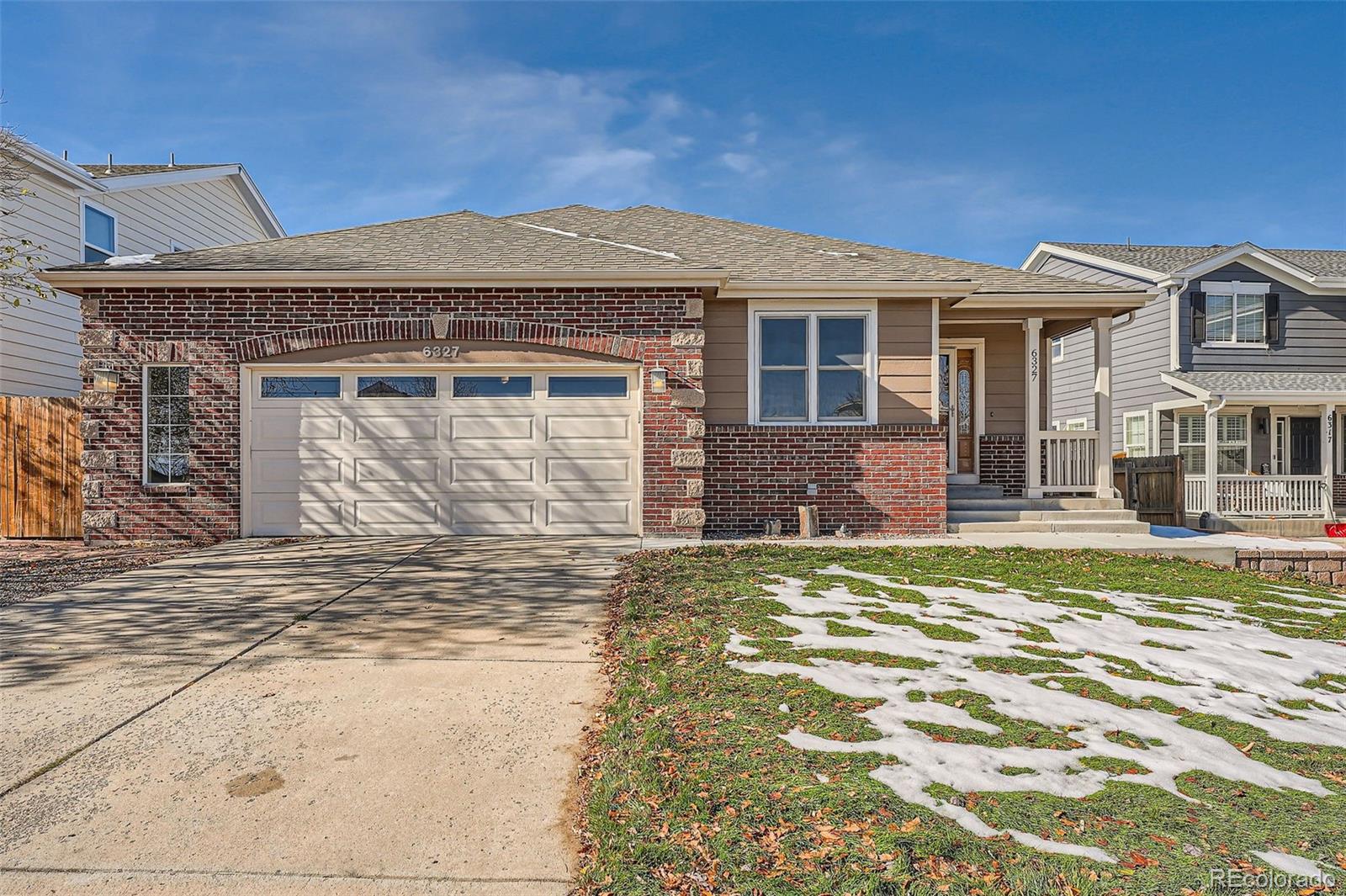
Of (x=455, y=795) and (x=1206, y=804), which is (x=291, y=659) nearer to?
(x=455, y=795)

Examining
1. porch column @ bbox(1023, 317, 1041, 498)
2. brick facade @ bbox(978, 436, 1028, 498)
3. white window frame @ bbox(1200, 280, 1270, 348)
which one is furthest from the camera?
white window frame @ bbox(1200, 280, 1270, 348)

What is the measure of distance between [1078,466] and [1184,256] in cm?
1044

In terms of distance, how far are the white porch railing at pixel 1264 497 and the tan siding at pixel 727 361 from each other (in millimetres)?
11049

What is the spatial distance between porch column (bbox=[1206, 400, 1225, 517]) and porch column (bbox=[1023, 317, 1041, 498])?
5.99m

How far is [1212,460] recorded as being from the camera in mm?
→ 14430

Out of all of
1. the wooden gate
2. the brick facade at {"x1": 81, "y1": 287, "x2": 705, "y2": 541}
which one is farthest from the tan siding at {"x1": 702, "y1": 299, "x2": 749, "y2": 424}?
the wooden gate

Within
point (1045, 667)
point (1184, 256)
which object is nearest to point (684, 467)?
point (1045, 667)

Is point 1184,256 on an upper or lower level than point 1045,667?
upper

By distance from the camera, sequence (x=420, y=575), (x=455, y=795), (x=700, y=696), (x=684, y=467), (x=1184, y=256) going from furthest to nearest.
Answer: (x=1184, y=256), (x=684, y=467), (x=420, y=575), (x=700, y=696), (x=455, y=795)

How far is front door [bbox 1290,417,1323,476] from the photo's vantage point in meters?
15.9

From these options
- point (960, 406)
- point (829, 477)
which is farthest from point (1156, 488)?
point (829, 477)

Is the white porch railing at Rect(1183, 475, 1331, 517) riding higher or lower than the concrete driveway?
higher

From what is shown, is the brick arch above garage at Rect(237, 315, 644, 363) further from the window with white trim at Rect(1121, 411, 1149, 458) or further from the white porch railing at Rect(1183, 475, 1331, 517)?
the window with white trim at Rect(1121, 411, 1149, 458)

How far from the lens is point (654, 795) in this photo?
2652 millimetres
